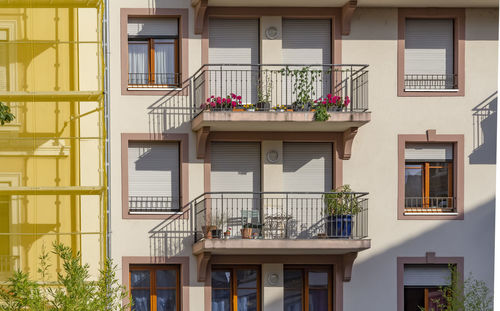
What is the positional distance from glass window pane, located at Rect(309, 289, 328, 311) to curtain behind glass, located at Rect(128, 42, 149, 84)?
6076 mm

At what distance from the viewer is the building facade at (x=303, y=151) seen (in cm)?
2705

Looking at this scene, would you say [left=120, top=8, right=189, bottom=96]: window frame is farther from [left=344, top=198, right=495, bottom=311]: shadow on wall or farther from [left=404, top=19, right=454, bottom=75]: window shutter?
[left=344, top=198, right=495, bottom=311]: shadow on wall

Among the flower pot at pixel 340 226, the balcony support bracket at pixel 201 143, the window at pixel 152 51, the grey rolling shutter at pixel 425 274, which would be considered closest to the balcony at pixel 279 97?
the balcony support bracket at pixel 201 143

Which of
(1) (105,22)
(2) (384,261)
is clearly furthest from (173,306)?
(1) (105,22)

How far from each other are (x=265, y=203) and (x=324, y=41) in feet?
12.8

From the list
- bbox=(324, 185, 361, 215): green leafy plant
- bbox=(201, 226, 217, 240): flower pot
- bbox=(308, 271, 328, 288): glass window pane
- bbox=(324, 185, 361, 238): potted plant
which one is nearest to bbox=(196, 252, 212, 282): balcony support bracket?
bbox=(201, 226, 217, 240): flower pot

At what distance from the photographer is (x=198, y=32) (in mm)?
27109

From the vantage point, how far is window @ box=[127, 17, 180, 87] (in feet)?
89.5

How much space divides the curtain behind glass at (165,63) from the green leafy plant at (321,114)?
344cm

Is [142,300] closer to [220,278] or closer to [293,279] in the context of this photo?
[220,278]

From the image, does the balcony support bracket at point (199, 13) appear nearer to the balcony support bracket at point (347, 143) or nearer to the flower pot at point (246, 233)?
the balcony support bracket at point (347, 143)

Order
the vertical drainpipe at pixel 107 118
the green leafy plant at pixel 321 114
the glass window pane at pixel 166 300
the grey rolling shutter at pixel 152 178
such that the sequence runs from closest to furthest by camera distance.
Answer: the green leafy plant at pixel 321 114
the vertical drainpipe at pixel 107 118
the grey rolling shutter at pixel 152 178
the glass window pane at pixel 166 300

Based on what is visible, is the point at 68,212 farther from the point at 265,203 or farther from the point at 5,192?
the point at 265,203

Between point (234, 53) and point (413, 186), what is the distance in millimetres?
5023
